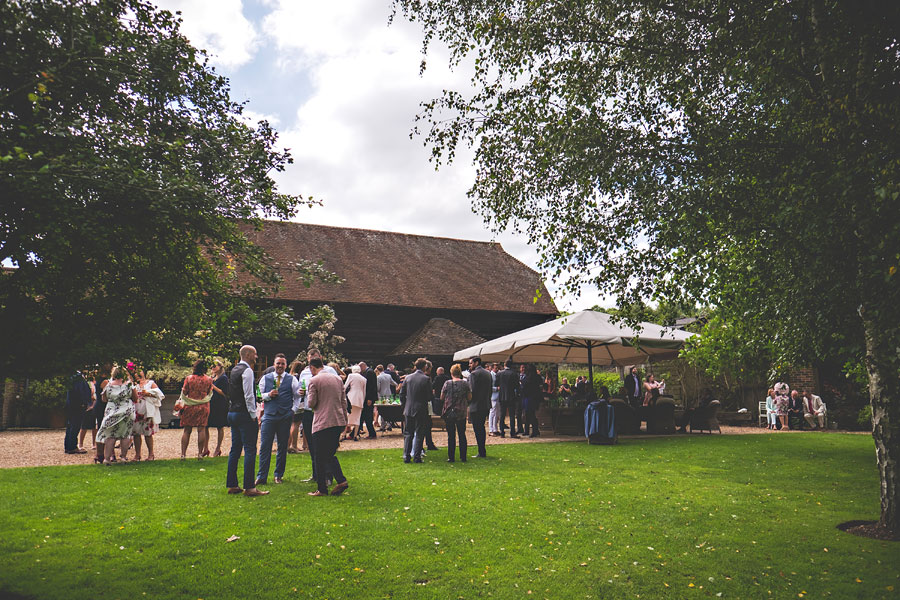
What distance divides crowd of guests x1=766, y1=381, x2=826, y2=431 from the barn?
9.06m

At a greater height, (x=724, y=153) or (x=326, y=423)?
(x=724, y=153)

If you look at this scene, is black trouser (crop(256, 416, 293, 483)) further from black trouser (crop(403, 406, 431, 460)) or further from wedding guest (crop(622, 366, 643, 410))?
wedding guest (crop(622, 366, 643, 410))

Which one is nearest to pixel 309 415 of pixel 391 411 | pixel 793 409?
pixel 391 411

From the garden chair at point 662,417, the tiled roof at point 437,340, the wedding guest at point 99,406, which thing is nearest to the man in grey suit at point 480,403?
the wedding guest at point 99,406

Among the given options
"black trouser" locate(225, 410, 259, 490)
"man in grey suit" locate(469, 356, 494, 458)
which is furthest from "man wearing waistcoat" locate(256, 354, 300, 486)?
"man in grey suit" locate(469, 356, 494, 458)

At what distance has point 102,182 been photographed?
3.96 m

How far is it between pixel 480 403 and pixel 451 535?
218 inches

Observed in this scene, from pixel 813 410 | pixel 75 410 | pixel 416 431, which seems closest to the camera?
pixel 416 431

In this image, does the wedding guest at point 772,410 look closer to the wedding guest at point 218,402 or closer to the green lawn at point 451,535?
the green lawn at point 451,535

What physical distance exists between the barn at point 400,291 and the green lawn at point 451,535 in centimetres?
1547

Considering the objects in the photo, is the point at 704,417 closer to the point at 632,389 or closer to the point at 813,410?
the point at 632,389

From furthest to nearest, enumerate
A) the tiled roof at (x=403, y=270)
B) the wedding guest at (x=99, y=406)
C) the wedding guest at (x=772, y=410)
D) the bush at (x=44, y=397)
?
the tiled roof at (x=403, y=270), the wedding guest at (x=772, y=410), the bush at (x=44, y=397), the wedding guest at (x=99, y=406)

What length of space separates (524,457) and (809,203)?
7.35 metres

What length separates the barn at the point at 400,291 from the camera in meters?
25.5
